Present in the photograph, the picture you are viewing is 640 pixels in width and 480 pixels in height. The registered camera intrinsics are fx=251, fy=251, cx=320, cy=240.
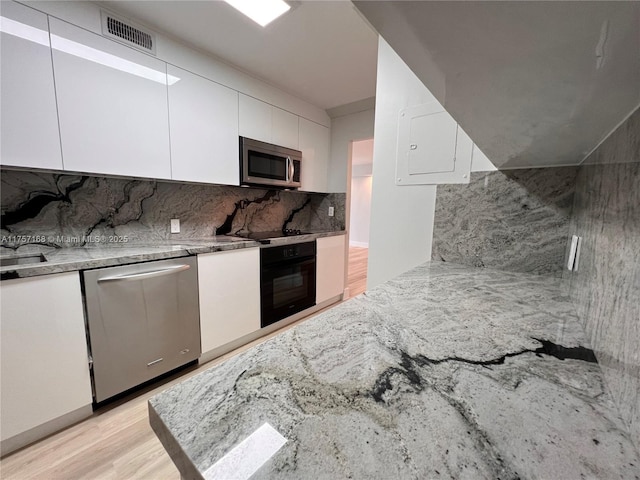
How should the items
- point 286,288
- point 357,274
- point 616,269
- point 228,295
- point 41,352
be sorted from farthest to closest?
point 357,274
point 286,288
point 228,295
point 41,352
point 616,269

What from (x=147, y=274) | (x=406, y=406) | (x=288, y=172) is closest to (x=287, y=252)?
(x=288, y=172)

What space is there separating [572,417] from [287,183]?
7.72 ft

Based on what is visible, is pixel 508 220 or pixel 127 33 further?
pixel 127 33

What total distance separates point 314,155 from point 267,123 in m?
0.68

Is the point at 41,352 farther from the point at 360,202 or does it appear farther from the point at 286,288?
the point at 360,202

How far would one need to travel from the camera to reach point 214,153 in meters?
1.97

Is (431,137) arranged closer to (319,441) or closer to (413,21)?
(413,21)

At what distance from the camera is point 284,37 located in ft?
5.49

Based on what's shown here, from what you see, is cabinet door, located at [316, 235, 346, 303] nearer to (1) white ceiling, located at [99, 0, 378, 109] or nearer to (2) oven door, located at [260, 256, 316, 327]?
(2) oven door, located at [260, 256, 316, 327]

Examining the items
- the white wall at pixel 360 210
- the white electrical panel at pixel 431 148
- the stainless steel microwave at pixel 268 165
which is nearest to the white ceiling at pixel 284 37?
the stainless steel microwave at pixel 268 165

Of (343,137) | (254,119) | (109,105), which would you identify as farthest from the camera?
(343,137)

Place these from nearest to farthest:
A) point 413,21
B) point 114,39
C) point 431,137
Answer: point 413,21
point 431,137
point 114,39

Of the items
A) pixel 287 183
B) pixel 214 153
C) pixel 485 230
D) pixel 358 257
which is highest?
pixel 214 153

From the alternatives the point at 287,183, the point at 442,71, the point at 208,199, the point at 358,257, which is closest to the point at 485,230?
the point at 442,71
